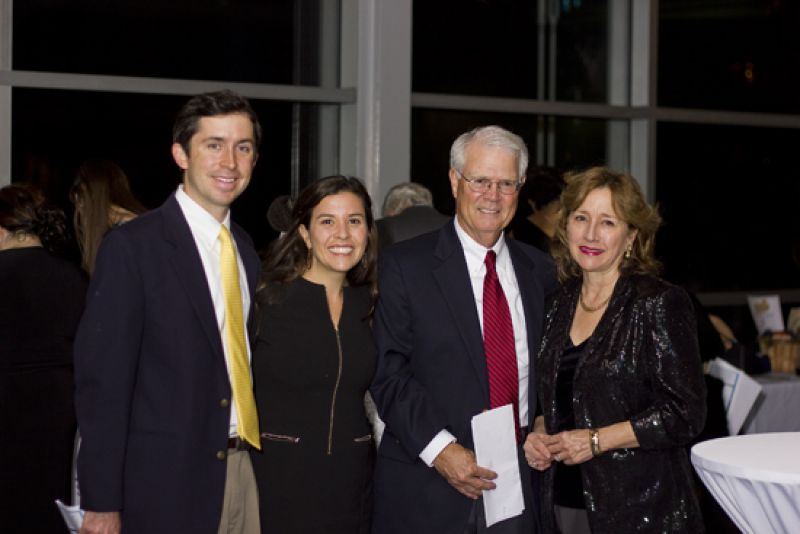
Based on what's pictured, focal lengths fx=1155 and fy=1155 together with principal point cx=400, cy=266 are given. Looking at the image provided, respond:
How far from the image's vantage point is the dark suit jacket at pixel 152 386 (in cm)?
271

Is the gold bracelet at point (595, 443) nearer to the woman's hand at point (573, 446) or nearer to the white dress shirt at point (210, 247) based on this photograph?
the woman's hand at point (573, 446)

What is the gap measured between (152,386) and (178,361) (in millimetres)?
85

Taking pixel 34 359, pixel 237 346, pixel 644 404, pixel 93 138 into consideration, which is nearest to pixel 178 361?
pixel 237 346

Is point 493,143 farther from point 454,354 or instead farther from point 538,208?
point 538,208

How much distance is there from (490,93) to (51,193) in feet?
9.54

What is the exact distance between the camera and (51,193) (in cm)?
600

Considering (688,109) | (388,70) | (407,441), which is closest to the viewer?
(407,441)

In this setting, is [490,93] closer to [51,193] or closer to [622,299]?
[51,193]

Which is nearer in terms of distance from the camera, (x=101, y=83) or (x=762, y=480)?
(x=762, y=480)

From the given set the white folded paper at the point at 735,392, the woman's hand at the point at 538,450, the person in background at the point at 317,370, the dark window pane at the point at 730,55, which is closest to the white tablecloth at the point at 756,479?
the woman's hand at the point at 538,450

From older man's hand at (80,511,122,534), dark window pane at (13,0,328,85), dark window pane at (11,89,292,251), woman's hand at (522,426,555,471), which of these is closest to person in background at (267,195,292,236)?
dark window pane at (11,89,292,251)

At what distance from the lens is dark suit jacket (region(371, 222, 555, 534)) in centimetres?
308

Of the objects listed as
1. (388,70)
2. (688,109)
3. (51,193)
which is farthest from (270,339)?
(688,109)

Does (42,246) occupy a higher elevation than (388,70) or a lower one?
lower
